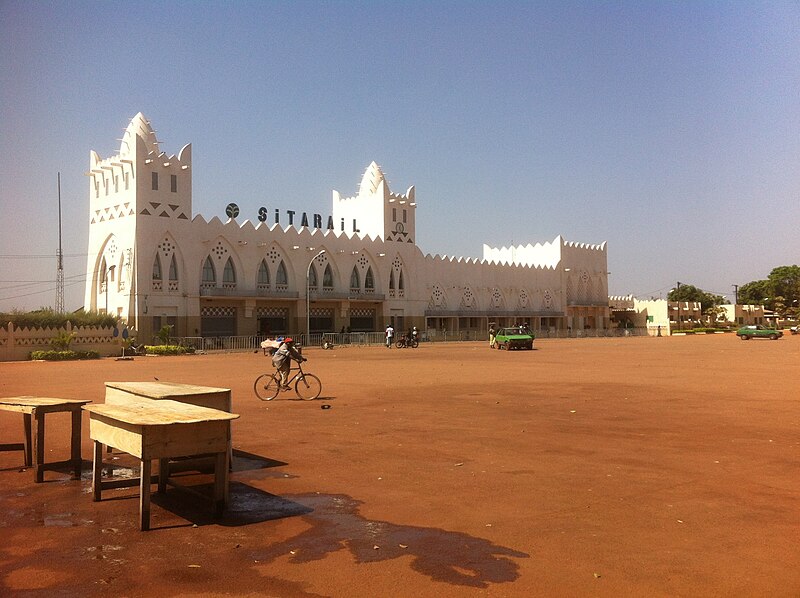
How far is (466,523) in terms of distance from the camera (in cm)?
640

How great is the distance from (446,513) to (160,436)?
270 centimetres

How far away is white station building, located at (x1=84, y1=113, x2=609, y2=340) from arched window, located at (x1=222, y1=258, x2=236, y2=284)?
7 centimetres

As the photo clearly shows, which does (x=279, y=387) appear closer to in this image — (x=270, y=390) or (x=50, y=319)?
(x=270, y=390)

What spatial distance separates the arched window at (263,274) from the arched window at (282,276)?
0.90 m

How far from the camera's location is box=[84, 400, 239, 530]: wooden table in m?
6.26

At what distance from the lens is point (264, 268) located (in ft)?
177

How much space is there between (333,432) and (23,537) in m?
5.62

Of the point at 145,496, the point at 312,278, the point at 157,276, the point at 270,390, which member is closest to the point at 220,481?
the point at 145,496

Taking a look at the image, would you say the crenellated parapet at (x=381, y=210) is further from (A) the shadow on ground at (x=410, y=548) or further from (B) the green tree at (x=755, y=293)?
(B) the green tree at (x=755, y=293)

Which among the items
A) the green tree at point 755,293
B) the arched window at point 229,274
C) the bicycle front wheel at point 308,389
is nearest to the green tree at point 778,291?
the green tree at point 755,293

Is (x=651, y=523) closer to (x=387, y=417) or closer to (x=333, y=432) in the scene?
(x=333, y=432)

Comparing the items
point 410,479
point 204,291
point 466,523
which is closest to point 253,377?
point 410,479

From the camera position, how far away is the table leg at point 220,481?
6625 millimetres

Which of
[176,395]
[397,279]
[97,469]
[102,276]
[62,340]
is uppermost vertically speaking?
[397,279]
